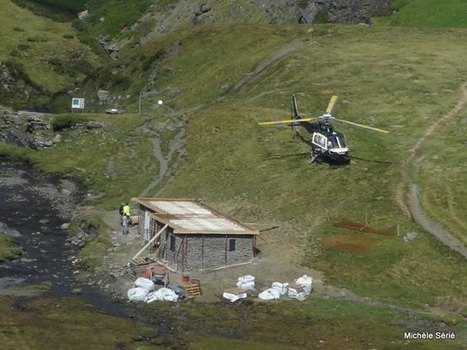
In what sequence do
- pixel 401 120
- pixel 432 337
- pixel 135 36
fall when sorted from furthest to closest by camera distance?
pixel 135 36 < pixel 401 120 < pixel 432 337

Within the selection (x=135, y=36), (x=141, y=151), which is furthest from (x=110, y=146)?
(x=135, y=36)

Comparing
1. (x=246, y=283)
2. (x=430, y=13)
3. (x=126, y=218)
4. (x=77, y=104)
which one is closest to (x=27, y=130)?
(x=77, y=104)

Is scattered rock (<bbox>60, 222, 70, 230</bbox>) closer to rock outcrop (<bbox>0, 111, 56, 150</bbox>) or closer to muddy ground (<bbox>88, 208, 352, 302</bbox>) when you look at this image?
muddy ground (<bbox>88, 208, 352, 302</bbox>)

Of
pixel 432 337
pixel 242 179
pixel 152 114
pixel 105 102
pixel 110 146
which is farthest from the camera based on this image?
pixel 105 102

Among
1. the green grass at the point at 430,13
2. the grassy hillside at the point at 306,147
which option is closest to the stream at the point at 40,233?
the grassy hillside at the point at 306,147

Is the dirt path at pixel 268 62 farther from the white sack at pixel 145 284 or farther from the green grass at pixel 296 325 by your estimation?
the green grass at pixel 296 325

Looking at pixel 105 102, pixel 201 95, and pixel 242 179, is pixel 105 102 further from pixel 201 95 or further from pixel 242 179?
pixel 242 179
